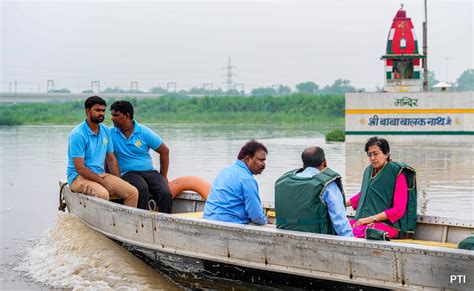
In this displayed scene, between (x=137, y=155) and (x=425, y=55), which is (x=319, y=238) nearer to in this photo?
(x=137, y=155)

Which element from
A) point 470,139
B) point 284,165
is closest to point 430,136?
point 470,139

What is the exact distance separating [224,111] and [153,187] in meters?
62.0

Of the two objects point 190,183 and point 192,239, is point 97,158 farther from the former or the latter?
point 192,239

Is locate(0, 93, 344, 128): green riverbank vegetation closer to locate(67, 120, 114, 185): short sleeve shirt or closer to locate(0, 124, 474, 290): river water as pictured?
locate(0, 124, 474, 290): river water

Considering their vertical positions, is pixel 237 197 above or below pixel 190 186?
above

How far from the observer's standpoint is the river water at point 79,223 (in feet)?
25.6

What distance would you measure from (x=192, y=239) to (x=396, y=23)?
22700 millimetres

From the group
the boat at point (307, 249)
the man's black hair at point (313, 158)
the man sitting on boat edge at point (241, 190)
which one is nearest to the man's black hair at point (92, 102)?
the boat at point (307, 249)

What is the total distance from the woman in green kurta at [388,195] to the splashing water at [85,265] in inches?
81.9

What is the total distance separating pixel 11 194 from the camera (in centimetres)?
1455

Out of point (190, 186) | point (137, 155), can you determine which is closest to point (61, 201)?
point (137, 155)

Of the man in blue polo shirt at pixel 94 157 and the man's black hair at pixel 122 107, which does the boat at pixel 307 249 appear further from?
the man's black hair at pixel 122 107

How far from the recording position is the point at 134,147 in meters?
8.91

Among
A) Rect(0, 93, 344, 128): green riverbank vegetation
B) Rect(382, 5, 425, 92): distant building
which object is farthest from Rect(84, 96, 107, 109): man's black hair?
Rect(0, 93, 344, 128): green riverbank vegetation
